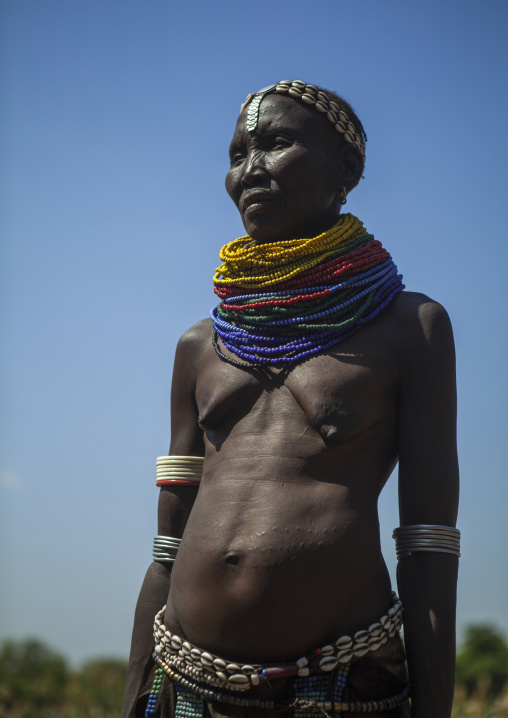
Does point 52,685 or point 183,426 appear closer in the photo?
point 183,426

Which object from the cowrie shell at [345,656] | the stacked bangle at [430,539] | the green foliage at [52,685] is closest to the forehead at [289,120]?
the stacked bangle at [430,539]

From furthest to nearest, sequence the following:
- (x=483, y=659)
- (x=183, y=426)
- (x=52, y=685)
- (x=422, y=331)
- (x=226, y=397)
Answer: (x=483, y=659), (x=52, y=685), (x=183, y=426), (x=226, y=397), (x=422, y=331)

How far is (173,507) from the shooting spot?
397 cm

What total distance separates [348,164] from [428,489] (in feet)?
5.44

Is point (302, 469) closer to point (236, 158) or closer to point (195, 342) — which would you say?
point (195, 342)

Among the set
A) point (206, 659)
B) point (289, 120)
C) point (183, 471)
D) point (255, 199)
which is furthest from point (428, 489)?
point (289, 120)

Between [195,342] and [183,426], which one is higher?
[195,342]

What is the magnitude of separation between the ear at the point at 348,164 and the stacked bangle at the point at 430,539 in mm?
1683

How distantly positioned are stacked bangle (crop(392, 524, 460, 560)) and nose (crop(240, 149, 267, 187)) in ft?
5.51

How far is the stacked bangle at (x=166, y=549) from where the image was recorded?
12.8 ft

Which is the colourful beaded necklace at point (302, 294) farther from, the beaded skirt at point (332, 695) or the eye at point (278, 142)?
the beaded skirt at point (332, 695)

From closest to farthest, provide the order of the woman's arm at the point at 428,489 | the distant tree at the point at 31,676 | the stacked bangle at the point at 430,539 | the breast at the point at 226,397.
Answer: the woman's arm at the point at 428,489, the stacked bangle at the point at 430,539, the breast at the point at 226,397, the distant tree at the point at 31,676

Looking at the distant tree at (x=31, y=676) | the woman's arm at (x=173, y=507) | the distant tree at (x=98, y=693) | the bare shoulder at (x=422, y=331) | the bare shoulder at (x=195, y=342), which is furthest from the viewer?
the distant tree at (x=31, y=676)

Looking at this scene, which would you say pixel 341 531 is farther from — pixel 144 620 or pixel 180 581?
pixel 144 620
